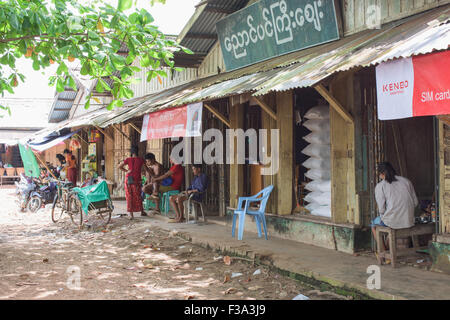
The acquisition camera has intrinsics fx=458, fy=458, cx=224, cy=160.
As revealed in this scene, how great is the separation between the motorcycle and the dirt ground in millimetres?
3146

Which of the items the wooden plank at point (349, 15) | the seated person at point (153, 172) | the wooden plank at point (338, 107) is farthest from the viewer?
the seated person at point (153, 172)

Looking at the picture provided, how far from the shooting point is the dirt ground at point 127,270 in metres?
5.38

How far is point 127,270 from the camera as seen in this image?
260 inches

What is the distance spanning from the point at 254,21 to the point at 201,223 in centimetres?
438

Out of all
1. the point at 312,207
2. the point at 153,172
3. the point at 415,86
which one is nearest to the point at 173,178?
the point at 153,172

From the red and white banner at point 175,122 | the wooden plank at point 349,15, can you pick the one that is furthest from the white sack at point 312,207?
the wooden plank at point 349,15

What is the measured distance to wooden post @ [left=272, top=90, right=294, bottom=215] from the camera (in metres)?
8.20

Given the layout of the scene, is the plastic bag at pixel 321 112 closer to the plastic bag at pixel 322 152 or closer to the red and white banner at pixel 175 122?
the plastic bag at pixel 322 152

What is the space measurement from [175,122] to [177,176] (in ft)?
7.75

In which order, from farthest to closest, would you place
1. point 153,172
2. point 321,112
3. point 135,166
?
point 153,172, point 135,166, point 321,112

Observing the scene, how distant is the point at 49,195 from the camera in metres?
13.3

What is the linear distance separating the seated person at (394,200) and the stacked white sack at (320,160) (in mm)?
1504

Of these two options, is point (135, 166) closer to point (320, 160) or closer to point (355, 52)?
point (320, 160)
